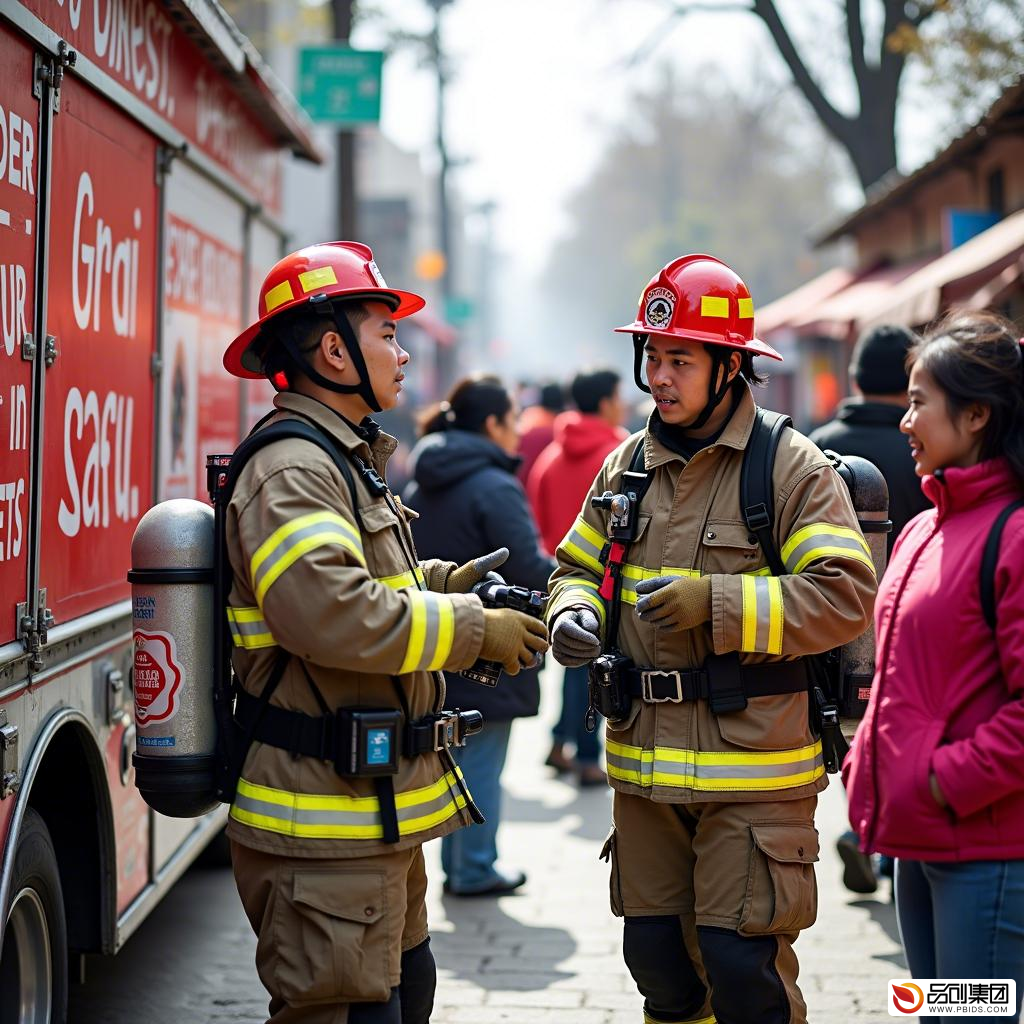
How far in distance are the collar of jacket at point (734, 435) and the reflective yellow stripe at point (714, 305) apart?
195 millimetres

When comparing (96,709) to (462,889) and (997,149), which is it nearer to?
(462,889)

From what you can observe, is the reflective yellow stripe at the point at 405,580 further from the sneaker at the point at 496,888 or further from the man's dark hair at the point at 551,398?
the man's dark hair at the point at 551,398

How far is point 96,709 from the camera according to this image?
13.7 ft

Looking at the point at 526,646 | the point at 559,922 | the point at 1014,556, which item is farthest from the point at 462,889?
the point at 1014,556

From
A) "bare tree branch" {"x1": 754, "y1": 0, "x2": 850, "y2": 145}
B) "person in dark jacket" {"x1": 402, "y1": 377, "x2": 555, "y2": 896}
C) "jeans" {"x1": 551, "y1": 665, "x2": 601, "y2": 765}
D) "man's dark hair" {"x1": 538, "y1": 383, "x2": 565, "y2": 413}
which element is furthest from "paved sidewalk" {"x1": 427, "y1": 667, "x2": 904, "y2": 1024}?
"bare tree branch" {"x1": 754, "y1": 0, "x2": 850, "y2": 145}

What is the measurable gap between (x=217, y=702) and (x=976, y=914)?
1.66 meters

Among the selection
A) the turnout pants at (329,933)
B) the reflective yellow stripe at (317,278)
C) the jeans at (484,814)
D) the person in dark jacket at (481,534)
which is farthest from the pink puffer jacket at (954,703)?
the jeans at (484,814)

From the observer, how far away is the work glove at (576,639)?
11.9 feet

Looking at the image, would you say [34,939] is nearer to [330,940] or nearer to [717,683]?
[330,940]

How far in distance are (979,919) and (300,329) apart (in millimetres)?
1917

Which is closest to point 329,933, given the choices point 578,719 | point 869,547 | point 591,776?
point 869,547

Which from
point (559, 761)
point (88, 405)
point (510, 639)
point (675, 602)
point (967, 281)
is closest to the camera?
point (510, 639)

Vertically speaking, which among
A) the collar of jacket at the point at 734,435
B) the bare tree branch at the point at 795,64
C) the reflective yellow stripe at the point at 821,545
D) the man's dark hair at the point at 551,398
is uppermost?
the bare tree branch at the point at 795,64

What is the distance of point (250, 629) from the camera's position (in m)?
3.24
